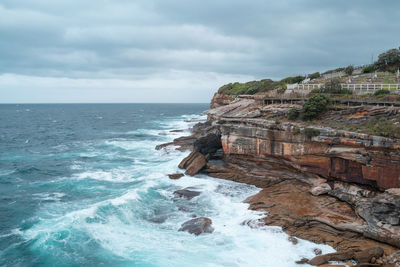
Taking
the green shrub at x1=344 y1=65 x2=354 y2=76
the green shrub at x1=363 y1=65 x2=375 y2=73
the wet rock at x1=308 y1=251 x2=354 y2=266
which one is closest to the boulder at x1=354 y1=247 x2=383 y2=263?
the wet rock at x1=308 y1=251 x2=354 y2=266

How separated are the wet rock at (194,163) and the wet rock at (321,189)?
46.0ft

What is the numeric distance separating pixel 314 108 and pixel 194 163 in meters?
15.6

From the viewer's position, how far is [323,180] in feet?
79.8

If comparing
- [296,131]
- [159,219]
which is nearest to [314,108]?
[296,131]

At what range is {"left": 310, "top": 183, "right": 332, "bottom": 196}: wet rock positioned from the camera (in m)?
23.3

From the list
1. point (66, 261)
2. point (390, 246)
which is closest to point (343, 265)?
point (390, 246)

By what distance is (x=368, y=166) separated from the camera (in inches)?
821

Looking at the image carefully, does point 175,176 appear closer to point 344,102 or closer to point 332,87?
point 344,102

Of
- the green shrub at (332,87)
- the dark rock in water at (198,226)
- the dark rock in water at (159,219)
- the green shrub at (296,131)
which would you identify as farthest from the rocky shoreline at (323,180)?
the green shrub at (332,87)

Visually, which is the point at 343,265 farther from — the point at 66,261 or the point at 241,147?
the point at 66,261

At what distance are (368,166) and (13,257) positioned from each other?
27178 mm

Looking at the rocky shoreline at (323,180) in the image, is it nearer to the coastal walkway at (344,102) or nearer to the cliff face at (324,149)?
the cliff face at (324,149)

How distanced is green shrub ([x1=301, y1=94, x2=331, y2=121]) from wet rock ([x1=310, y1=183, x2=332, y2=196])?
7.06 meters

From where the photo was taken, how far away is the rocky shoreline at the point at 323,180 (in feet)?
58.7
